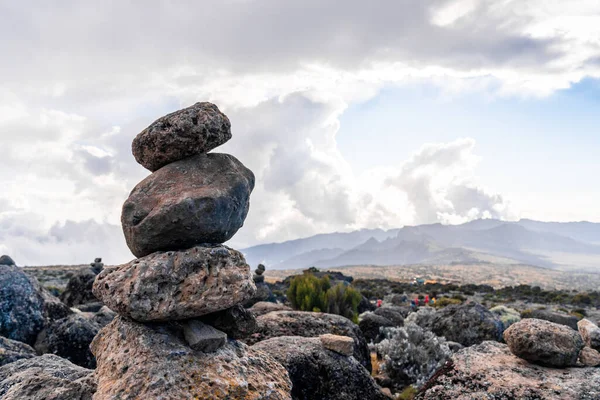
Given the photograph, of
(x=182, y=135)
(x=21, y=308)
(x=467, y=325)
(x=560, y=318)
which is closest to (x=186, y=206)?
(x=182, y=135)

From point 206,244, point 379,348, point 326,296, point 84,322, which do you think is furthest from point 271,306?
point 206,244

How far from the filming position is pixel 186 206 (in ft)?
20.1

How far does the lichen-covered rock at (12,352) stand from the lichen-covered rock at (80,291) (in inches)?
440

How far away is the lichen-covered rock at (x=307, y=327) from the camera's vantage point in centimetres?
1128

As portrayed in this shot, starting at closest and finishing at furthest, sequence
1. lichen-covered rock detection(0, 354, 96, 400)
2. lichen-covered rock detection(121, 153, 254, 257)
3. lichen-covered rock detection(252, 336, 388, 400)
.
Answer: lichen-covered rock detection(0, 354, 96, 400), lichen-covered rock detection(121, 153, 254, 257), lichen-covered rock detection(252, 336, 388, 400)

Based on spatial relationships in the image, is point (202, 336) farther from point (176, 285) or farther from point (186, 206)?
point (186, 206)

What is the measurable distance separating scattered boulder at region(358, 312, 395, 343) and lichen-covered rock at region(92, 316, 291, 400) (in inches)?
417

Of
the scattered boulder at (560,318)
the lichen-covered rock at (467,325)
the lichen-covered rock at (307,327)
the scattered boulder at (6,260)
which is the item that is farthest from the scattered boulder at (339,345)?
the scattered boulder at (6,260)

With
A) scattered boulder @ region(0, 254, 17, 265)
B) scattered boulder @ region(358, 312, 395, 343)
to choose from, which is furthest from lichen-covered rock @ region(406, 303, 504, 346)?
scattered boulder @ region(0, 254, 17, 265)

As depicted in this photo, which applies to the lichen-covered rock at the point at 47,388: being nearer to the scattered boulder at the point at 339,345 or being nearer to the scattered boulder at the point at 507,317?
the scattered boulder at the point at 339,345

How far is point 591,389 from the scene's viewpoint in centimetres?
666

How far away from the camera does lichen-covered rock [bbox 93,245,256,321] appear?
5.83m

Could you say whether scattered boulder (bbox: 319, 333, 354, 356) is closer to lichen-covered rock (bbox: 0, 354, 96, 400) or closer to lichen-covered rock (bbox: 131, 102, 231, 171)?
lichen-covered rock (bbox: 0, 354, 96, 400)

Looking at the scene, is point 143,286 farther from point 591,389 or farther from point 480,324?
point 480,324
